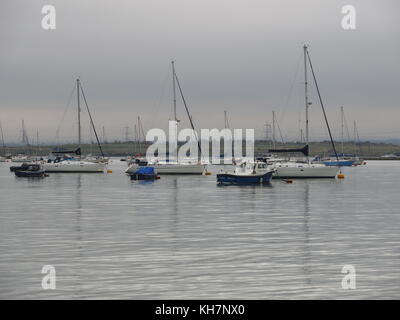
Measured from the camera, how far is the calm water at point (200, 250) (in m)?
26.2

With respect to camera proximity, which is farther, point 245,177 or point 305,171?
point 305,171

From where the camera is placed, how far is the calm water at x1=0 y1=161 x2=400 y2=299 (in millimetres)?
26166

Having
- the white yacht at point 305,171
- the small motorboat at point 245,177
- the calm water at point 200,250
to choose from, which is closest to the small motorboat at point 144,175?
the small motorboat at point 245,177

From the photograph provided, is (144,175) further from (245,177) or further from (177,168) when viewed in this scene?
(245,177)

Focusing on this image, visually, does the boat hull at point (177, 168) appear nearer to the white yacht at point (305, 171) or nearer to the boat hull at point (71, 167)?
the boat hull at point (71, 167)

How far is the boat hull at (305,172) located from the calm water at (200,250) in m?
55.2

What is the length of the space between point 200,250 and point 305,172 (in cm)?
8897

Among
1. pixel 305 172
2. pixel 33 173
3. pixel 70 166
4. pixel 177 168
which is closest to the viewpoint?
pixel 305 172

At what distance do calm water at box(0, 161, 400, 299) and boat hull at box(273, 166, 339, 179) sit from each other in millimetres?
55204

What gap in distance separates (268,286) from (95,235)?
1904cm

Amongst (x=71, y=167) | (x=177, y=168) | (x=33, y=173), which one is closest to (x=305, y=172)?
(x=177, y=168)

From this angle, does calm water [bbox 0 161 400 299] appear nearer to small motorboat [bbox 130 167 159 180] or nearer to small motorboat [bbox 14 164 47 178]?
small motorboat [bbox 130 167 159 180]

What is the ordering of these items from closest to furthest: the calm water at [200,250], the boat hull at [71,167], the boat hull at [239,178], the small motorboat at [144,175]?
the calm water at [200,250] < the boat hull at [239,178] < the small motorboat at [144,175] < the boat hull at [71,167]

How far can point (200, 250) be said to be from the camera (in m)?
36.0
